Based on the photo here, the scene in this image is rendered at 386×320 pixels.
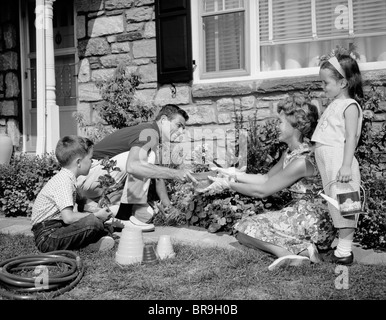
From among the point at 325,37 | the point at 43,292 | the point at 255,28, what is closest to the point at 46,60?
the point at 255,28

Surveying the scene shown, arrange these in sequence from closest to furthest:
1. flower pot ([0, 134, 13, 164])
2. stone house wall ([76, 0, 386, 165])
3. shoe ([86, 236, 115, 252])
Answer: shoe ([86, 236, 115, 252]) < stone house wall ([76, 0, 386, 165]) < flower pot ([0, 134, 13, 164])

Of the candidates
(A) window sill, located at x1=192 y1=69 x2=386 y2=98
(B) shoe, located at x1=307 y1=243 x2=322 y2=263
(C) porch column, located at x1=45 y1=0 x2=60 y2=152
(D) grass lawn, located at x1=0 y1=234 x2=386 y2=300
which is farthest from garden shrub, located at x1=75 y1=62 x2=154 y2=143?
(B) shoe, located at x1=307 y1=243 x2=322 y2=263

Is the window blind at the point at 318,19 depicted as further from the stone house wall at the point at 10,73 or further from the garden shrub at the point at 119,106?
the stone house wall at the point at 10,73

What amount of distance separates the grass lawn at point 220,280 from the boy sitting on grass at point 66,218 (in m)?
0.17

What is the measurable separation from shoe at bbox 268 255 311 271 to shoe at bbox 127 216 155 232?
136 cm

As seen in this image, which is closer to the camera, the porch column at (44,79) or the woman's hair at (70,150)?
the woman's hair at (70,150)

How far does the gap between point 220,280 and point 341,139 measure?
3.90 ft

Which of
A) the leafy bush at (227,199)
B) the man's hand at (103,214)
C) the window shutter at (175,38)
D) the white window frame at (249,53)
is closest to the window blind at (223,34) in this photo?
the white window frame at (249,53)

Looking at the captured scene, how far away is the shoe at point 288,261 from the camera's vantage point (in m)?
2.66

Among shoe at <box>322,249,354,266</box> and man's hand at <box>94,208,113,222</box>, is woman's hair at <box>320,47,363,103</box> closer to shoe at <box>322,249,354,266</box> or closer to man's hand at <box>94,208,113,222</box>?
shoe at <box>322,249,354,266</box>

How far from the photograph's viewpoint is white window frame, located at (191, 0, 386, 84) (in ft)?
16.5

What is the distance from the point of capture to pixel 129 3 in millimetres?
5613

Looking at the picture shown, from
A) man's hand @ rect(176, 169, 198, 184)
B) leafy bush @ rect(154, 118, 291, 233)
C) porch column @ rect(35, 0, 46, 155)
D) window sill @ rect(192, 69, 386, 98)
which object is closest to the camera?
man's hand @ rect(176, 169, 198, 184)

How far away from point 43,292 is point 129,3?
4174 mm
